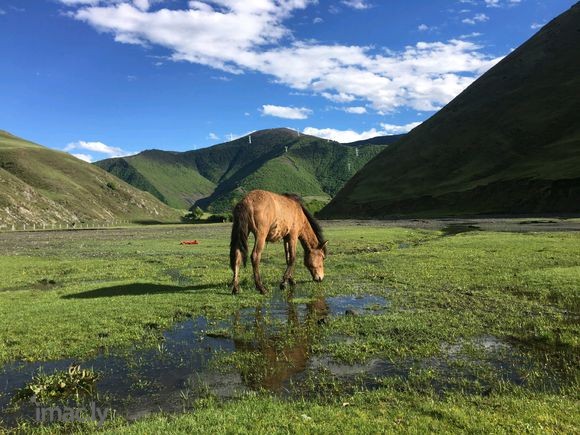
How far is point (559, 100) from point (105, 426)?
19419cm

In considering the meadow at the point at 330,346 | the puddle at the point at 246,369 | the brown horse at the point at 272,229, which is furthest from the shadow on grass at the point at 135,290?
the puddle at the point at 246,369

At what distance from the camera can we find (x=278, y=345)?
11023 mm

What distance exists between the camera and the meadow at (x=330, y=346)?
6.90m

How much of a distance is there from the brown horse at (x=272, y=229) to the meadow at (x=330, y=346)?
1.23 metres

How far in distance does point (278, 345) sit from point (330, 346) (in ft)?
4.64

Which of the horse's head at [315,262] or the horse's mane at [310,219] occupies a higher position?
the horse's mane at [310,219]

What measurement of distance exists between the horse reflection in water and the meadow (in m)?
0.05

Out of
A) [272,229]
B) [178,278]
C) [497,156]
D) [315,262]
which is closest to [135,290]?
[178,278]

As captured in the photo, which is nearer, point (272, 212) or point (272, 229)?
point (272, 212)

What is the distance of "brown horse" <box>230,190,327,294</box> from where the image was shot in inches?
675

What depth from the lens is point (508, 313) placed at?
13.5 metres

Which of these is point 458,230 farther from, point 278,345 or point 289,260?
point 278,345

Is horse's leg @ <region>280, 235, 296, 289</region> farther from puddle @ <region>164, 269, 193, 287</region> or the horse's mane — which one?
puddle @ <region>164, 269, 193, 287</region>

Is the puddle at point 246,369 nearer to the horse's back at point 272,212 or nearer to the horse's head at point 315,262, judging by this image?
the horse's back at point 272,212
